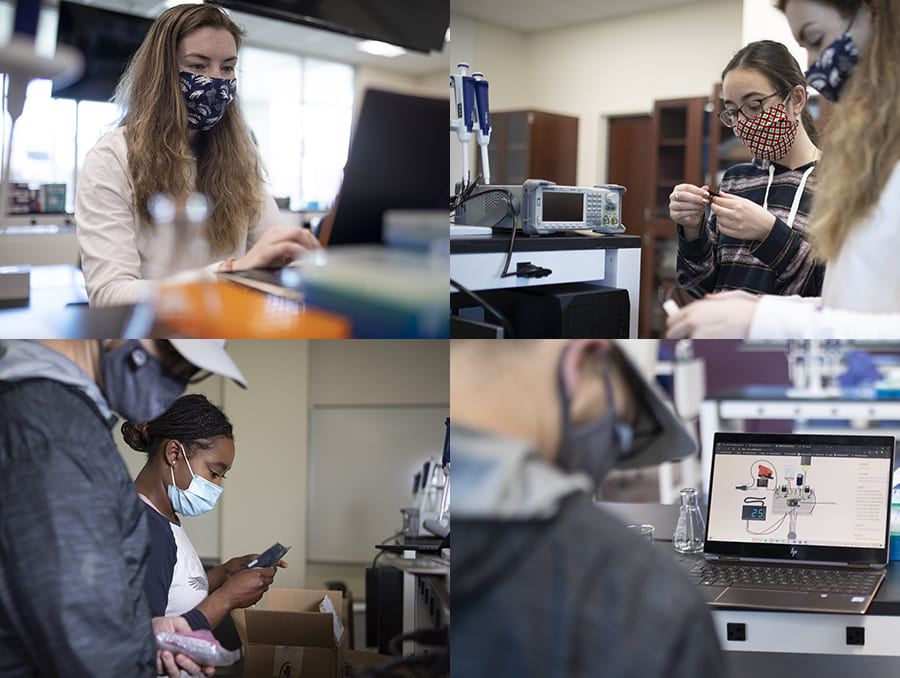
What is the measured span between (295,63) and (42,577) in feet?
2.71

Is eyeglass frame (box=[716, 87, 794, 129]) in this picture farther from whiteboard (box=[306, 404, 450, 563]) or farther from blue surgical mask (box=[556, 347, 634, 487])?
whiteboard (box=[306, 404, 450, 563])

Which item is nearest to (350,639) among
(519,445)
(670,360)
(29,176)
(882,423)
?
(519,445)

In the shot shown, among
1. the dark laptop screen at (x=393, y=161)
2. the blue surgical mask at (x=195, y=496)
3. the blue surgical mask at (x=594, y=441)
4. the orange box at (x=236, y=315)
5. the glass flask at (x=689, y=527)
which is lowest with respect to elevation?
the glass flask at (x=689, y=527)

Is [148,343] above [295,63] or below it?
below

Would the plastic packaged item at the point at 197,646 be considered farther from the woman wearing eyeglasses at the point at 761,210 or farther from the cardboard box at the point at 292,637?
the woman wearing eyeglasses at the point at 761,210

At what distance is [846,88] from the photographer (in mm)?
1167

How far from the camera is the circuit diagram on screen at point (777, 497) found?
5.66 feet

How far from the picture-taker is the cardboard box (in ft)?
4.60

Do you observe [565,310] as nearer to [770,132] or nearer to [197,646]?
[770,132]

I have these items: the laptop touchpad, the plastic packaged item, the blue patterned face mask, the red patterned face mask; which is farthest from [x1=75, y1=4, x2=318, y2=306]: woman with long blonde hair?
the laptop touchpad

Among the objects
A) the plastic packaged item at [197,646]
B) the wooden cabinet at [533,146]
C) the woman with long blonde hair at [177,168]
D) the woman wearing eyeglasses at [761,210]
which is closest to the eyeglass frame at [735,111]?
the woman wearing eyeglasses at [761,210]

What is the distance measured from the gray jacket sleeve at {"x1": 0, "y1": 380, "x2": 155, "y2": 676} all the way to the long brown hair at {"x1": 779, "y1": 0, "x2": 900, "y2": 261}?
3.67ft

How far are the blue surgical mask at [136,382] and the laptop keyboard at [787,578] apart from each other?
1.04 meters

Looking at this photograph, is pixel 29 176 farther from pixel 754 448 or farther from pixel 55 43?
pixel 754 448
